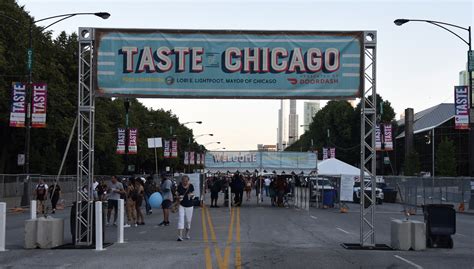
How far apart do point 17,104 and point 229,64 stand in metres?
19.6

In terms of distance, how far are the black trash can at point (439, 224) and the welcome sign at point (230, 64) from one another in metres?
3.55

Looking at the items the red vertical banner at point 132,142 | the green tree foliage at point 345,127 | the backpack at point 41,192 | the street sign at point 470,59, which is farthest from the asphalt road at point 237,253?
the green tree foliage at point 345,127

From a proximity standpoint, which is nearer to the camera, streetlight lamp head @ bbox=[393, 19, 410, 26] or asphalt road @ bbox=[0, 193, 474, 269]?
asphalt road @ bbox=[0, 193, 474, 269]

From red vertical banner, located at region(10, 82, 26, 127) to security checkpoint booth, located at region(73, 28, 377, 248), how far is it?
57.4 ft

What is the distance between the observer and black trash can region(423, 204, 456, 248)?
52.2 ft

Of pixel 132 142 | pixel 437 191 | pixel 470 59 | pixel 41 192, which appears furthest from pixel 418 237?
pixel 132 142

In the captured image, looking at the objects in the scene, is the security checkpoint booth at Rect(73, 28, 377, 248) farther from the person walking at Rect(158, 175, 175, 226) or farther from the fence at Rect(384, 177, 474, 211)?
the fence at Rect(384, 177, 474, 211)

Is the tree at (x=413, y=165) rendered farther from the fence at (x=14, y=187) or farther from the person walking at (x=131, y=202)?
the person walking at (x=131, y=202)

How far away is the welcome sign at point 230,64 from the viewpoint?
15977 millimetres

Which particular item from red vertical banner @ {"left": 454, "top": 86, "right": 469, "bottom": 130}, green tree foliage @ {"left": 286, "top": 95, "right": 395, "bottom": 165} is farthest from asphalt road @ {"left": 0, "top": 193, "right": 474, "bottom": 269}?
green tree foliage @ {"left": 286, "top": 95, "right": 395, "bottom": 165}

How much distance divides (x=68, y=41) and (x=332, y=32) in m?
50.6

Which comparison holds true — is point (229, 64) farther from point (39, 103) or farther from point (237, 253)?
point (39, 103)

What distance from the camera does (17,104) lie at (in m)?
32.2

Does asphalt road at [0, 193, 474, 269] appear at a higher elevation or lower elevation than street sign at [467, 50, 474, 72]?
lower
